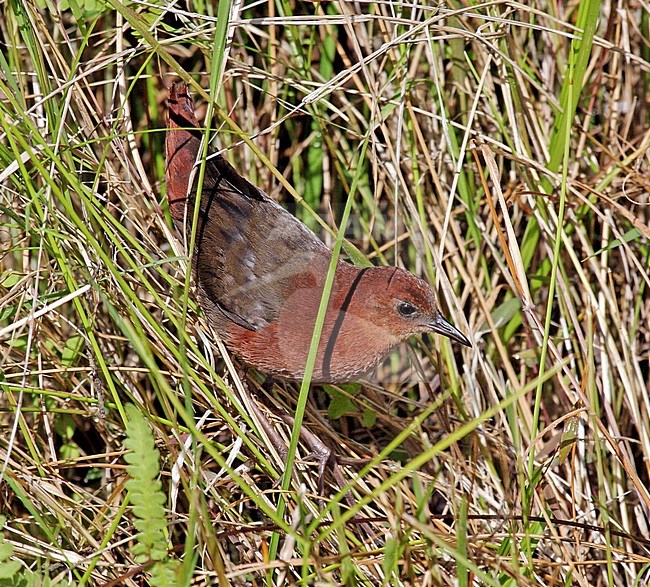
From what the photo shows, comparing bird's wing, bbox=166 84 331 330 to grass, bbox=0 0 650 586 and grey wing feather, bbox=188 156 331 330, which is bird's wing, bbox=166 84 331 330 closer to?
grey wing feather, bbox=188 156 331 330

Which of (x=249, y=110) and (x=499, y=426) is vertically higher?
(x=249, y=110)

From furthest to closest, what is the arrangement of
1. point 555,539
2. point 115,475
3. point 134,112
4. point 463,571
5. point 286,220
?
point 134,112 → point 286,220 → point 115,475 → point 555,539 → point 463,571

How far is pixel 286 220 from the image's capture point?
284 centimetres

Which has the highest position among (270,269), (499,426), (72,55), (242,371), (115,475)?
(72,55)

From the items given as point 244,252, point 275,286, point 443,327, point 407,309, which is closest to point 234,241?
point 244,252

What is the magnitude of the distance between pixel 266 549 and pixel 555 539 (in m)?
0.77

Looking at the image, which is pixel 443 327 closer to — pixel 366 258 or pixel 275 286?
pixel 366 258

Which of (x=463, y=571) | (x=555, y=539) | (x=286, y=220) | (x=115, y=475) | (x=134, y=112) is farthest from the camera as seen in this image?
(x=134, y=112)

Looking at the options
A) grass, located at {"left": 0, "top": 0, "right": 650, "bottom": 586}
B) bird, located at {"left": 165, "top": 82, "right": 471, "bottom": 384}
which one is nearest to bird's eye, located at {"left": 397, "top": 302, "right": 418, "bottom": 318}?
bird, located at {"left": 165, "top": 82, "right": 471, "bottom": 384}

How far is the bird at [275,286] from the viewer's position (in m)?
2.54

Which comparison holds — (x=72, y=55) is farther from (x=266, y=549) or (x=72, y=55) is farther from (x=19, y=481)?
(x=266, y=549)

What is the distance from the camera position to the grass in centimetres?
231

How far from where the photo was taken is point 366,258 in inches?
104

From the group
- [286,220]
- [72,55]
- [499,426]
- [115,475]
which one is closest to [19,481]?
[115,475]
